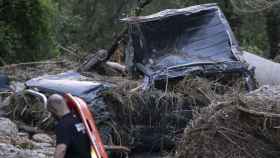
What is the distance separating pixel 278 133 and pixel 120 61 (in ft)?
26.9

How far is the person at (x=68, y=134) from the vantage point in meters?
6.35

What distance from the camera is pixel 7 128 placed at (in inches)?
456

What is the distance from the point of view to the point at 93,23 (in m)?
29.1

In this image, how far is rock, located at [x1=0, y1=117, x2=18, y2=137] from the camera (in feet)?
36.9

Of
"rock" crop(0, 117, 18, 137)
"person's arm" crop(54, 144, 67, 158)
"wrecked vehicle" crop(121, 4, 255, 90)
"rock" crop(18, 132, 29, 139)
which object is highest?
"person's arm" crop(54, 144, 67, 158)

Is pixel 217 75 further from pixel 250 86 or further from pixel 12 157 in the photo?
pixel 12 157

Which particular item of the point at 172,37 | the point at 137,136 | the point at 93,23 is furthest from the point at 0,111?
the point at 93,23

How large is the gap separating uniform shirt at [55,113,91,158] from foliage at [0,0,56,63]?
1199 cm

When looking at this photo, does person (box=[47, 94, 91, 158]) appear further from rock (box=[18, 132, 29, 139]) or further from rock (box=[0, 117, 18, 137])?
rock (box=[18, 132, 29, 139])

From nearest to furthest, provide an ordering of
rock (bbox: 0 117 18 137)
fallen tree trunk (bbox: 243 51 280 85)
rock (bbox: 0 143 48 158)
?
rock (bbox: 0 143 48 158) < rock (bbox: 0 117 18 137) < fallen tree trunk (bbox: 243 51 280 85)

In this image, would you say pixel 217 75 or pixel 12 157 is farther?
pixel 217 75

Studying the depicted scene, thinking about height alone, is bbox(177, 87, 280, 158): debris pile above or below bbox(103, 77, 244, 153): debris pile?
above

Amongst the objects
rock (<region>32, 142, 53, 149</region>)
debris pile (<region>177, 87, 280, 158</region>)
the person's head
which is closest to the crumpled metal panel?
rock (<region>32, 142, 53, 149</region>)

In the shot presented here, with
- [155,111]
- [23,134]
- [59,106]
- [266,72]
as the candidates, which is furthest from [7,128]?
[266,72]
